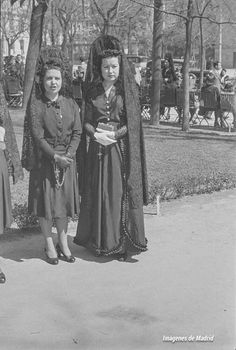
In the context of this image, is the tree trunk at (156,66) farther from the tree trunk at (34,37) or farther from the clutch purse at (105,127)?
the clutch purse at (105,127)

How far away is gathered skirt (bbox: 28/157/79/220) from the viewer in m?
4.56

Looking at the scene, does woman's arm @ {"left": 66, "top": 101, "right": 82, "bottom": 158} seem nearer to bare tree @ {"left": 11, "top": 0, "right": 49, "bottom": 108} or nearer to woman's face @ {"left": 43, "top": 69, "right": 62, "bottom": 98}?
woman's face @ {"left": 43, "top": 69, "right": 62, "bottom": 98}

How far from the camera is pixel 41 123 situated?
14.7 ft

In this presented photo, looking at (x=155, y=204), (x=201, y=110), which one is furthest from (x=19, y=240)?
(x=201, y=110)

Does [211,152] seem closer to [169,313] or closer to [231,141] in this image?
[231,141]

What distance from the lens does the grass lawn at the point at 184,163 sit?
23.3ft

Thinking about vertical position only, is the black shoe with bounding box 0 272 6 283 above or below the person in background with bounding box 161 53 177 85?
below

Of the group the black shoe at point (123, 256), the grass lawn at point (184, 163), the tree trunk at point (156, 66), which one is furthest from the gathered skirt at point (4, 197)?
the tree trunk at point (156, 66)

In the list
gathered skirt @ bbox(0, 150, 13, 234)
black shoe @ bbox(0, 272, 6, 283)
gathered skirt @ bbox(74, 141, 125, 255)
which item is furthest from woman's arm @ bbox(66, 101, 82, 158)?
black shoe @ bbox(0, 272, 6, 283)

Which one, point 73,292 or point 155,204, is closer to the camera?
point 73,292

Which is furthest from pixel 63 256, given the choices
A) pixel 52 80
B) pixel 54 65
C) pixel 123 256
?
pixel 54 65

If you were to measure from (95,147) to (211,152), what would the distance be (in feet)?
18.7

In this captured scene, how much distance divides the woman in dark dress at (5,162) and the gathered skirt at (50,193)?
0.21 metres

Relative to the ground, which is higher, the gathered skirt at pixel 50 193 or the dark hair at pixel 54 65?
the dark hair at pixel 54 65
